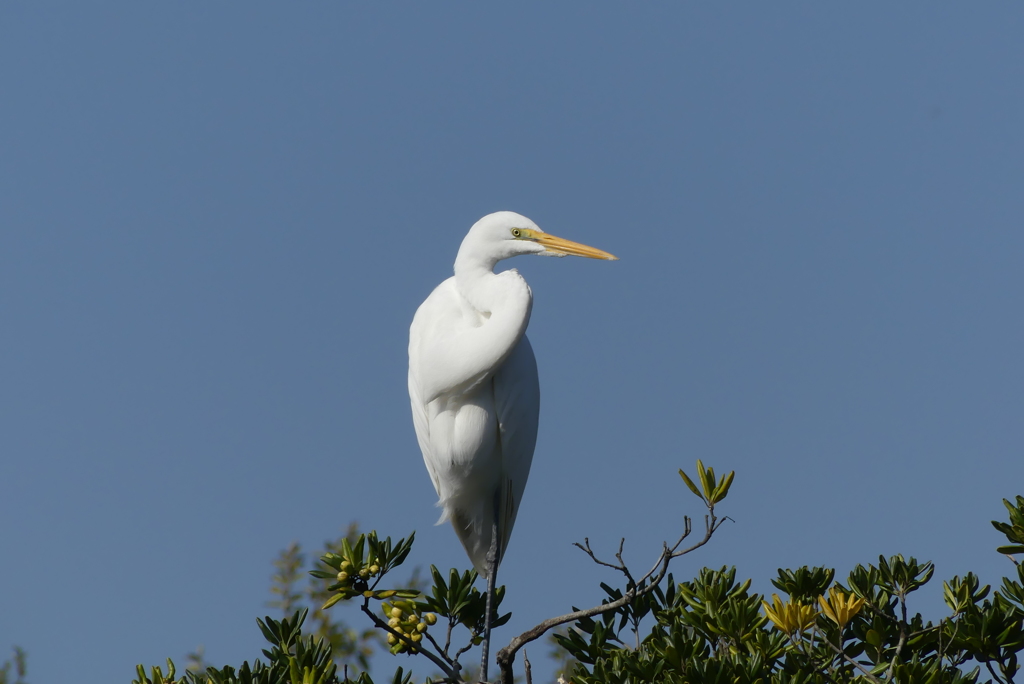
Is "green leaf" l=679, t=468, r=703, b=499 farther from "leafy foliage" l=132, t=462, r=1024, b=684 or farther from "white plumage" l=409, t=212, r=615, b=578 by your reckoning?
"white plumage" l=409, t=212, r=615, b=578

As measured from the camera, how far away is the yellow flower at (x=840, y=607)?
3.45 metres

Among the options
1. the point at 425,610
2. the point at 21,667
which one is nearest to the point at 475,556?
the point at 425,610

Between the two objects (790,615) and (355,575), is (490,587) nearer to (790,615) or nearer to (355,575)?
(355,575)

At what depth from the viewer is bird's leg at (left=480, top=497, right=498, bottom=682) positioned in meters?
4.86

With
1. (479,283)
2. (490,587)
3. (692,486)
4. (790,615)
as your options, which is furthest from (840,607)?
(479,283)

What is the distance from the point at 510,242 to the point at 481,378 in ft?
2.48

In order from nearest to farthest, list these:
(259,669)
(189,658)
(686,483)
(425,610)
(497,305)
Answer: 1. (259,669)
2. (686,483)
3. (425,610)
4. (497,305)
5. (189,658)

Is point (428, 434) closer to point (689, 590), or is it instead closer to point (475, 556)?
point (475, 556)

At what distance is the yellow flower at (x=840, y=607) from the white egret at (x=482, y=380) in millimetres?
2144

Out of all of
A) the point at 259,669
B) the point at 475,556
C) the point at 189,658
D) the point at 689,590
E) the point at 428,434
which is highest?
the point at 428,434

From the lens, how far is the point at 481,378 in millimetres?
5355

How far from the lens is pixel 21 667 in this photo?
5.75m

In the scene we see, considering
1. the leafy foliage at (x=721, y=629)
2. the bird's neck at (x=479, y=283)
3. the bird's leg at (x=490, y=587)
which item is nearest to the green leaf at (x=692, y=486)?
the leafy foliage at (x=721, y=629)

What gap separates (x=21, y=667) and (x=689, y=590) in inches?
150
